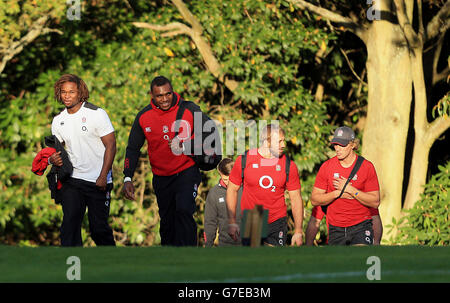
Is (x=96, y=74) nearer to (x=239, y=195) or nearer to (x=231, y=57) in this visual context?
(x=231, y=57)

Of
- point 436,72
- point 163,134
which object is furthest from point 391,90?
point 163,134

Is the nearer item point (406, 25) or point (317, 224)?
point (317, 224)

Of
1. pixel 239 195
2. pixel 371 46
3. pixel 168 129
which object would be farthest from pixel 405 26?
pixel 168 129

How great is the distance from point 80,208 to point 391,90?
7.13 metres

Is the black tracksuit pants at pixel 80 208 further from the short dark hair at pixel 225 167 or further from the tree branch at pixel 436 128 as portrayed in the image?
the tree branch at pixel 436 128

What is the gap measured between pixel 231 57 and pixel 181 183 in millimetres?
5977

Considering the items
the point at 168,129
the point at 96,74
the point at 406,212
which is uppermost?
the point at 96,74

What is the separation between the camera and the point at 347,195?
10.1 meters

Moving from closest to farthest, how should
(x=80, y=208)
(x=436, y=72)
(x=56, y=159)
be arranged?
(x=56, y=159)
(x=80, y=208)
(x=436, y=72)

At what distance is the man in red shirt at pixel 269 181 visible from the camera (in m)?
10.1

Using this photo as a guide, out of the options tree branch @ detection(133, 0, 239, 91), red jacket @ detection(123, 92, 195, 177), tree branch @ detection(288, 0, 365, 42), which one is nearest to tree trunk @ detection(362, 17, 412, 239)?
tree branch @ detection(288, 0, 365, 42)

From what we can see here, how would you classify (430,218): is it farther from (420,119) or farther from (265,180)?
(265,180)

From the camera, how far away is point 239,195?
11430 millimetres

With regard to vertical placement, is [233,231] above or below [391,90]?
below
